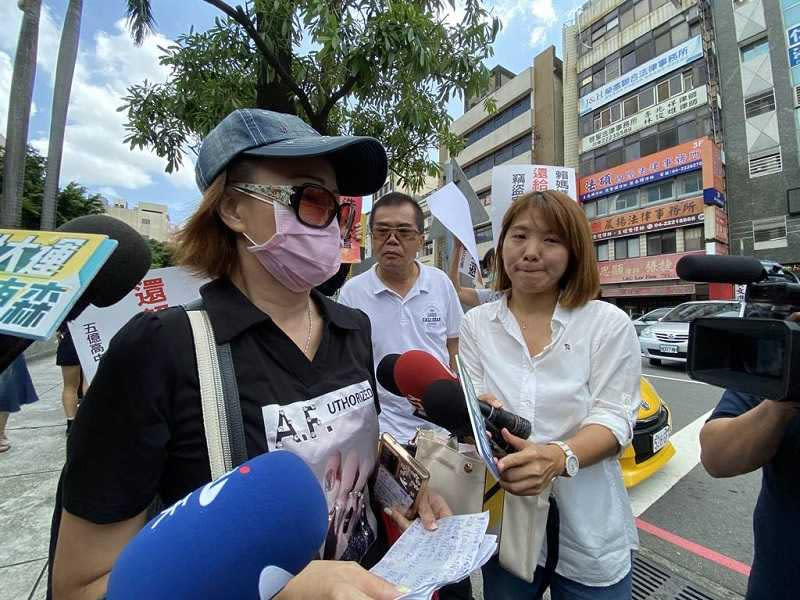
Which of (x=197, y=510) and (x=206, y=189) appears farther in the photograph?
(x=206, y=189)

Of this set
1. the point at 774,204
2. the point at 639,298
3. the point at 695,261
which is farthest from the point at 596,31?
the point at 695,261

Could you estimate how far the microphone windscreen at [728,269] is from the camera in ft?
3.12

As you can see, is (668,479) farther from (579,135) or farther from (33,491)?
(579,135)

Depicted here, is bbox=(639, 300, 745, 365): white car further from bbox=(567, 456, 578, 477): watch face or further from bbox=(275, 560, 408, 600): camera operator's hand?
bbox=(275, 560, 408, 600): camera operator's hand

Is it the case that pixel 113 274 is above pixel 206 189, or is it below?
below

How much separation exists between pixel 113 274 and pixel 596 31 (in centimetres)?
2904

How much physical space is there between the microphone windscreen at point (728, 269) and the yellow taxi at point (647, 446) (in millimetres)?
2637

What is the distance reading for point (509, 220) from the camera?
164 centimetres

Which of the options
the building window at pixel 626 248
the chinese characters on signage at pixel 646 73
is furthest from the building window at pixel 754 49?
the building window at pixel 626 248

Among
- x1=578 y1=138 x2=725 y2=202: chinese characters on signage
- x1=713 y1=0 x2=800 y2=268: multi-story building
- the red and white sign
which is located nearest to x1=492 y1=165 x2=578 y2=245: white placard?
the red and white sign

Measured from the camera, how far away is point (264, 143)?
105 centimetres

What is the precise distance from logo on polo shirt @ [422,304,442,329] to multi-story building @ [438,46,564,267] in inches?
814

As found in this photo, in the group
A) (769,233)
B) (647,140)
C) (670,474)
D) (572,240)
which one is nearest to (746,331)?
(572,240)

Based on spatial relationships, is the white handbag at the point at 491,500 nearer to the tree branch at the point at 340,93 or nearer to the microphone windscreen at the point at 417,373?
the microphone windscreen at the point at 417,373
